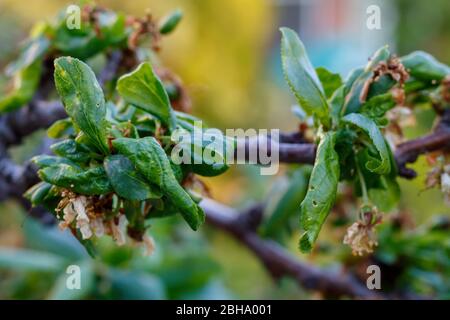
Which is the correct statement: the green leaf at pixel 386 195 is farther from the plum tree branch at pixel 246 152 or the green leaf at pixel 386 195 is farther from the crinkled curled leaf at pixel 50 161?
the crinkled curled leaf at pixel 50 161

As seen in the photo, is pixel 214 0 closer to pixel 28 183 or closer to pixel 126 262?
pixel 126 262

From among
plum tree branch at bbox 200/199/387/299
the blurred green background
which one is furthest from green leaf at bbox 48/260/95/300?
plum tree branch at bbox 200/199/387/299

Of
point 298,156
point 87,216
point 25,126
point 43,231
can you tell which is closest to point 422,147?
point 298,156

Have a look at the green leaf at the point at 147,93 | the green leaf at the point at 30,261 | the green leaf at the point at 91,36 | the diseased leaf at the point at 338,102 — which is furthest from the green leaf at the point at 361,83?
the green leaf at the point at 30,261

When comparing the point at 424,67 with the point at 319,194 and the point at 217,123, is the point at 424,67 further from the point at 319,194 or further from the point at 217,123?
the point at 217,123

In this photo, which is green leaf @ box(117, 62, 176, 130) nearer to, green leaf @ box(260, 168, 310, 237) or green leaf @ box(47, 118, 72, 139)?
green leaf @ box(47, 118, 72, 139)

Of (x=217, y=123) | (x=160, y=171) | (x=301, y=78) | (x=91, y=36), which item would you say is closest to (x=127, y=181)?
(x=160, y=171)
